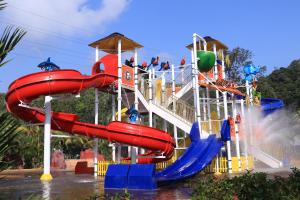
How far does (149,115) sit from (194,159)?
4.49 m

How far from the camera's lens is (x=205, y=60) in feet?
69.6

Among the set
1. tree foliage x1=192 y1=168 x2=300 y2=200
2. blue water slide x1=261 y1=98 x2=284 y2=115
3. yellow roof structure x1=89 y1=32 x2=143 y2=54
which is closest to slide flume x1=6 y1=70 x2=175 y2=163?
yellow roof structure x1=89 y1=32 x2=143 y2=54

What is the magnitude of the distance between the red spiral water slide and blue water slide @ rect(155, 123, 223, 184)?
83 cm

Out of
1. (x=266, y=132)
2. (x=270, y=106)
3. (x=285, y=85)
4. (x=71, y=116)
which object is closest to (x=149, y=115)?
(x=71, y=116)

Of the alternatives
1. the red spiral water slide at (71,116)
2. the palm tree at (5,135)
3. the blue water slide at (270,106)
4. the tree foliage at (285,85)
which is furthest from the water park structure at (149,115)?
the tree foliage at (285,85)

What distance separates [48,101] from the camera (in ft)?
57.1

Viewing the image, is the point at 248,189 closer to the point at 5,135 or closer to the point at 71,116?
the point at 5,135

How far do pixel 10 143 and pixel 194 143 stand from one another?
641 inches

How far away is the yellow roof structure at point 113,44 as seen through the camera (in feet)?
65.4

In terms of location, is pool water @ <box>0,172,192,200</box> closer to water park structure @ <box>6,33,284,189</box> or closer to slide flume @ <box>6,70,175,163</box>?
water park structure @ <box>6,33,284,189</box>

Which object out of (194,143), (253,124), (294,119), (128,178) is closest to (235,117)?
(194,143)

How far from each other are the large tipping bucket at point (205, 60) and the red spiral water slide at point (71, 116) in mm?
5803

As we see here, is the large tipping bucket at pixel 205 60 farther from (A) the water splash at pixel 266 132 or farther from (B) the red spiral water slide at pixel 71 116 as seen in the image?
(B) the red spiral water slide at pixel 71 116

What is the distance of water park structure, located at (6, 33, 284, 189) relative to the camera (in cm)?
1599
